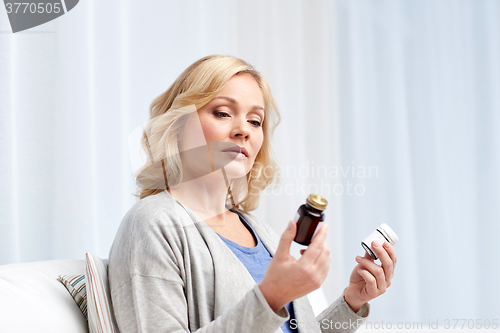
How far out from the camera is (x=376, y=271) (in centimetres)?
73

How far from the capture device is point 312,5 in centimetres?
171

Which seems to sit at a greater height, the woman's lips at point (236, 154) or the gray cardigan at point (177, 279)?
the woman's lips at point (236, 154)

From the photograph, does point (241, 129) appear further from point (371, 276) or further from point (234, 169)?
point (371, 276)

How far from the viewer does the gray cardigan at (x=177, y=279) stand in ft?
1.69

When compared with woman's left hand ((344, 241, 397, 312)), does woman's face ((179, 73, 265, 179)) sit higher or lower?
higher

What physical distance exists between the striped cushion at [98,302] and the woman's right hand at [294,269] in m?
0.26

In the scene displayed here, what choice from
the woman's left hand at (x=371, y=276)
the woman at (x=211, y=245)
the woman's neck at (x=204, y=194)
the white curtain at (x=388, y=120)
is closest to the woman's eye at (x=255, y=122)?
the woman at (x=211, y=245)

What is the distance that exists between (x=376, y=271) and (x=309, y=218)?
1.09 feet

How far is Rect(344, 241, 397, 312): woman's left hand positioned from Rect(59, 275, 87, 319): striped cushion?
0.50m

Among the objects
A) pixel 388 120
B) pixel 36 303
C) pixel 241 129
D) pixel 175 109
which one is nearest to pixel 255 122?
pixel 241 129

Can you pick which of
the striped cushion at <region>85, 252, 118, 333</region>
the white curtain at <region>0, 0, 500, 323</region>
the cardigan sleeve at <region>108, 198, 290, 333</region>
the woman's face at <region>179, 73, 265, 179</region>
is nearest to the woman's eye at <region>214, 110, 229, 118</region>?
the woman's face at <region>179, 73, 265, 179</region>

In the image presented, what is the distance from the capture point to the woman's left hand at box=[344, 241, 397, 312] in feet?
2.31

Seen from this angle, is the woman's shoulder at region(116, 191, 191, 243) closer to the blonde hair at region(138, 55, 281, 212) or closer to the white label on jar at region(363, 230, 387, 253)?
the blonde hair at region(138, 55, 281, 212)

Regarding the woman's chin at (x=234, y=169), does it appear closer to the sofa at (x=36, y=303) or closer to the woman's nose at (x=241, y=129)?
the woman's nose at (x=241, y=129)
